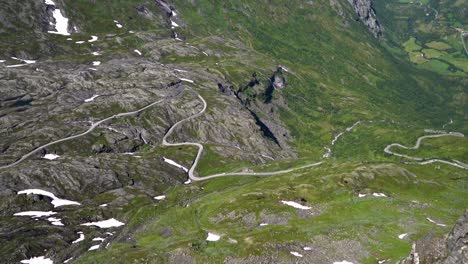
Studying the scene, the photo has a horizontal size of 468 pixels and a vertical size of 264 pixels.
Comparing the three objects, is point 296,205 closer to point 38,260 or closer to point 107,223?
point 107,223

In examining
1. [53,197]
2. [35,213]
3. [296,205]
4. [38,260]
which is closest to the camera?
[38,260]

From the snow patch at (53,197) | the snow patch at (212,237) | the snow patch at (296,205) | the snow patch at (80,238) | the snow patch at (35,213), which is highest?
the snow patch at (212,237)

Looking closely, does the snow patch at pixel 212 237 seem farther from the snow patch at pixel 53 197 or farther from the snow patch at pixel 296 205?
the snow patch at pixel 53 197

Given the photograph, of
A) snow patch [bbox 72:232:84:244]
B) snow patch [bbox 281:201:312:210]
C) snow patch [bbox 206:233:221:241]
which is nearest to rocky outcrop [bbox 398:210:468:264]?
snow patch [bbox 206:233:221:241]

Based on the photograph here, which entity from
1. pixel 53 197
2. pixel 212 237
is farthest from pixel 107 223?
pixel 212 237

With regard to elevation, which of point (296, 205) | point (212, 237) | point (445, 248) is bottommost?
point (296, 205)

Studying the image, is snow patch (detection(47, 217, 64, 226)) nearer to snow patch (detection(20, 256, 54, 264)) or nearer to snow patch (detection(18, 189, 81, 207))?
snow patch (detection(18, 189, 81, 207))

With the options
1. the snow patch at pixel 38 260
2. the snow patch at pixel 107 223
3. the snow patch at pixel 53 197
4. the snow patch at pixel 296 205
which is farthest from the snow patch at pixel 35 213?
the snow patch at pixel 296 205

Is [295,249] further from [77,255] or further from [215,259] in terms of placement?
[77,255]

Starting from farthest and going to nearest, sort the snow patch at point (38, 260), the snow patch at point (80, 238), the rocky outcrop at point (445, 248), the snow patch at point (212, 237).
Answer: the snow patch at point (80, 238), the snow patch at point (38, 260), the snow patch at point (212, 237), the rocky outcrop at point (445, 248)
